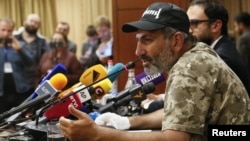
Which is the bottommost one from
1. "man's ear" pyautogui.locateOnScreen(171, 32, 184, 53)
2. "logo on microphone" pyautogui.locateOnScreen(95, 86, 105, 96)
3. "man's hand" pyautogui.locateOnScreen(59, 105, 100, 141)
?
"man's hand" pyautogui.locateOnScreen(59, 105, 100, 141)

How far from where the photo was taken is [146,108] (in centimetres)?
250

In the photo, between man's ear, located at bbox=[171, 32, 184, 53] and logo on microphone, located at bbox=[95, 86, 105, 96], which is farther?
logo on microphone, located at bbox=[95, 86, 105, 96]

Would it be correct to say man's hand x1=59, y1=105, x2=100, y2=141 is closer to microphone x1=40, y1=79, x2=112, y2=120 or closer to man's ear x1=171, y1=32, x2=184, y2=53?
man's ear x1=171, y1=32, x2=184, y2=53

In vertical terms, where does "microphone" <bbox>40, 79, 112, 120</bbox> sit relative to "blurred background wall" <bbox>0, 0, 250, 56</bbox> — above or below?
below

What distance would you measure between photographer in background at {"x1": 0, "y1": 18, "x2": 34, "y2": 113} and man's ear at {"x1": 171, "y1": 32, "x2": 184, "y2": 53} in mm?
3202

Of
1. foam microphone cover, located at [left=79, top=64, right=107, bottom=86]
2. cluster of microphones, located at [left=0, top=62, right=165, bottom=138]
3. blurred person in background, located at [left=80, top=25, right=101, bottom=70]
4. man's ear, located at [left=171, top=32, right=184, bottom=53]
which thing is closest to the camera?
man's ear, located at [left=171, top=32, right=184, bottom=53]

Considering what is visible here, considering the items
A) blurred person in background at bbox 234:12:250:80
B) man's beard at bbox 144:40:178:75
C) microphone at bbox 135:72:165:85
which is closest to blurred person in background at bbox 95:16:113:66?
blurred person in background at bbox 234:12:250:80

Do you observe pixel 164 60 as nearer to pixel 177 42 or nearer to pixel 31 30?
pixel 177 42

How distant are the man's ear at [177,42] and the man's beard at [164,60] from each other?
0.05 ft

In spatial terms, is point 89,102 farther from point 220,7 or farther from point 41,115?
point 220,7

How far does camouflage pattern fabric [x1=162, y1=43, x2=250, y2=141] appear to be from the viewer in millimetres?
1444

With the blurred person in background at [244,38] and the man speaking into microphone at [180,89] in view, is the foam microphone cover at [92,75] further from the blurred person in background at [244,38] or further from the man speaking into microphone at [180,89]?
the blurred person in background at [244,38]

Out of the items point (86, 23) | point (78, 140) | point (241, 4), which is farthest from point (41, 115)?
point (241, 4)

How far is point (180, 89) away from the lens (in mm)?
1449
